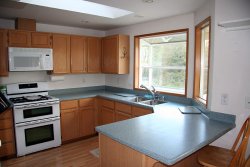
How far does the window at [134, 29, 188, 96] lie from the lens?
3328mm

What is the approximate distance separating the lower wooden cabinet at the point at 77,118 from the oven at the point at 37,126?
147mm

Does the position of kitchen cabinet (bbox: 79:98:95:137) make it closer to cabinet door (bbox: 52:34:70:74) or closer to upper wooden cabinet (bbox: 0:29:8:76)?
cabinet door (bbox: 52:34:70:74)

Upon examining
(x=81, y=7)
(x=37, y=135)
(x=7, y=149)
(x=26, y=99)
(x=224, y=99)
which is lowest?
(x=7, y=149)

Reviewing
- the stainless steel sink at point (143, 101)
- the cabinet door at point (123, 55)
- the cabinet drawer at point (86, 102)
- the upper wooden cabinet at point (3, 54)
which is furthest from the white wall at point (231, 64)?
Answer: the upper wooden cabinet at point (3, 54)

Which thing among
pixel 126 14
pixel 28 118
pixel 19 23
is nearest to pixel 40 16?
pixel 19 23

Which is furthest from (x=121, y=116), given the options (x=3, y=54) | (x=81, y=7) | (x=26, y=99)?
(x=3, y=54)

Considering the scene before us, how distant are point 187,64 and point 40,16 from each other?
2617mm

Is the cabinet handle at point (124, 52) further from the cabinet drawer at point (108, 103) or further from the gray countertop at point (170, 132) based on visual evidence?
the gray countertop at point (170, 132)

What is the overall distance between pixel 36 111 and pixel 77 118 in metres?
0.81

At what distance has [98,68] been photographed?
4.38 metres

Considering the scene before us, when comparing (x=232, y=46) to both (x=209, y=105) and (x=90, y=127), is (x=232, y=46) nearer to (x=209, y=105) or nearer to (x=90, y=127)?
(x=209, y=105)

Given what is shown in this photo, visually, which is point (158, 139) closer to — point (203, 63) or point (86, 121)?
point (203, 63)

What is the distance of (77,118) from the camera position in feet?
12.3

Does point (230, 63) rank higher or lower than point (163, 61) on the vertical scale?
lower
